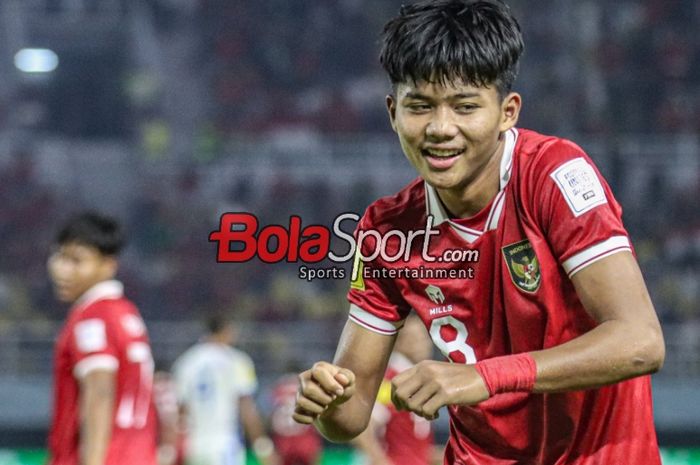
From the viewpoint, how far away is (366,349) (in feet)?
9.66

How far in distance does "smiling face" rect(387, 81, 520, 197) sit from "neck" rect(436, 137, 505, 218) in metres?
0.04

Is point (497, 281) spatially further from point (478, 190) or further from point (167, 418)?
point (167, 418)

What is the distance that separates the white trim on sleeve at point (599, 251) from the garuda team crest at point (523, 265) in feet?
0.52

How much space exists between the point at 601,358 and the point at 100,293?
Result: 11.0 ft

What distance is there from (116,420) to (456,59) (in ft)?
10.9

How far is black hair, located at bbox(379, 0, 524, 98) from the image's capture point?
8.31 ft

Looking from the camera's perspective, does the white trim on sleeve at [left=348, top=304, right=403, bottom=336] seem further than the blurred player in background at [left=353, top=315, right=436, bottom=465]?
No

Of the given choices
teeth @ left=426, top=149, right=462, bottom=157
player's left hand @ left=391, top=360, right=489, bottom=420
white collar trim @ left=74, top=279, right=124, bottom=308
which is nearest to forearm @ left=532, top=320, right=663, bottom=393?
player's left hand @ left=391, top=360, right=489, bottom=420

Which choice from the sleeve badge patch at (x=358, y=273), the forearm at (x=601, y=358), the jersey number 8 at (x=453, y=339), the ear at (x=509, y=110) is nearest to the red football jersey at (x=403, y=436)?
the sleeve badge patch at (x=358, y=273)

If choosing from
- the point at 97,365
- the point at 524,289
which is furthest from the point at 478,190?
the point at 97,365

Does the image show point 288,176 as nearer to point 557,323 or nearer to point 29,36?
point 29,36

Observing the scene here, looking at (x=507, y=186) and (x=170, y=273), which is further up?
(x=507, y=186)

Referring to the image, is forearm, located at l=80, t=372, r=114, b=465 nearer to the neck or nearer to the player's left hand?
the neck

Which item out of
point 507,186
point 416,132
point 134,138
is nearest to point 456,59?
point 416,132
